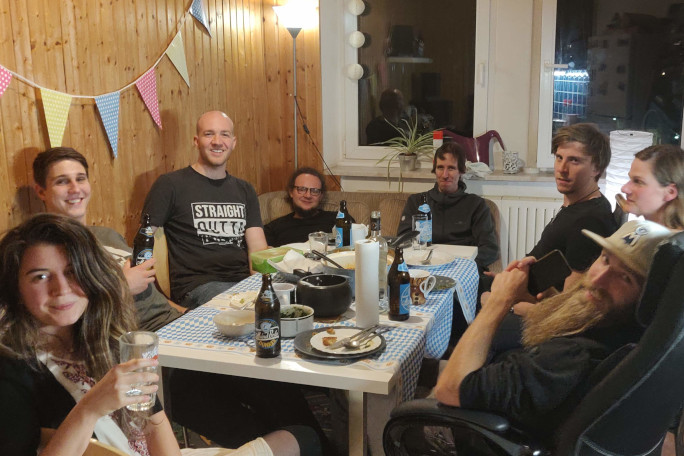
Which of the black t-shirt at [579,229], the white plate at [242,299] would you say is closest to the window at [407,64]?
the black t-shirt at [579,229]

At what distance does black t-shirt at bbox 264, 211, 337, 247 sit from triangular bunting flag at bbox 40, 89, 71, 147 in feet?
5.05

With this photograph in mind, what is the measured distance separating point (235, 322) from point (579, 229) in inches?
55.0

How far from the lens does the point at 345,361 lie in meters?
1.78

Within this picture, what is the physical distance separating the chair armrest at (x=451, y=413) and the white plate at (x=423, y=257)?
115 cm

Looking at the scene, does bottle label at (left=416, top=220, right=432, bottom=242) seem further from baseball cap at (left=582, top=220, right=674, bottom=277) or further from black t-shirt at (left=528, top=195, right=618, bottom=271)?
baseball cap at (left=582, top=220, right=674, bottom=277)

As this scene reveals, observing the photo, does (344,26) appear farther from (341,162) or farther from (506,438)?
(506,438)

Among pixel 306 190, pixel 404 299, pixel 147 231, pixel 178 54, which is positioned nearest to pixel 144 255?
pixel 147 231

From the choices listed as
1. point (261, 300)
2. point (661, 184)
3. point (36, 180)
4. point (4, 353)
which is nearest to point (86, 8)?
point (36, 180)

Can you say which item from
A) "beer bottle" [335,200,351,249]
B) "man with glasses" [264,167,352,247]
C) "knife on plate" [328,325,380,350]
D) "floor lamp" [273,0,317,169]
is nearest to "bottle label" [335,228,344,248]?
"beer bottle" [335,200,351,249]

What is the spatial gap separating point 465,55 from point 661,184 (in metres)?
2.23

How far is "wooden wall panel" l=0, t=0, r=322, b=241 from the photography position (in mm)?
2615

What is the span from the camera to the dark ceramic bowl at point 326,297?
208 cm

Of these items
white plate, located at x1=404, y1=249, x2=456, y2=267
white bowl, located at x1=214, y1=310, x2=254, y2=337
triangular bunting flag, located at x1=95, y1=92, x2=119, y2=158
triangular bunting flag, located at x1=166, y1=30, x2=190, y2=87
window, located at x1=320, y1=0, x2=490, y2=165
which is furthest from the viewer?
window, located at x1=320, y1=0, x2=490, y2=165

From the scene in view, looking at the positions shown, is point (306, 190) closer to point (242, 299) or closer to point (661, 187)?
point (242, 299)
